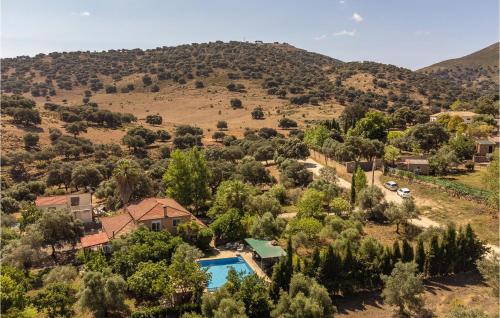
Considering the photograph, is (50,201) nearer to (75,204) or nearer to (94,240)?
(75,204)

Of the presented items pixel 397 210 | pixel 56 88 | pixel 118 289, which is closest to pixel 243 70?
pixel 56 88

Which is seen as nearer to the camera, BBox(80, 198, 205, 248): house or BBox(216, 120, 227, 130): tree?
BBox(80, 198, 205, 248): house

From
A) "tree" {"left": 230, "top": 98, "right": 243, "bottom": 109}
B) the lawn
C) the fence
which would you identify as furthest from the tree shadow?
"tree" {"left": 230, "top": 98, "right": 243, "bottom": 109}

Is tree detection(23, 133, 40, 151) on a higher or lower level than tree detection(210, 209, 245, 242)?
higher

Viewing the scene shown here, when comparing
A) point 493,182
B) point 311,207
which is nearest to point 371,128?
point 493,182

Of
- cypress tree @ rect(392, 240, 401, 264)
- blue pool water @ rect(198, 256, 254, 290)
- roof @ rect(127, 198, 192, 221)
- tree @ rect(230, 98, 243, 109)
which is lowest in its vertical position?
blue pool water @ rect(198, 256, 254, 290)

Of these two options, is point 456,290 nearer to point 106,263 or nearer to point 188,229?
point 188,229

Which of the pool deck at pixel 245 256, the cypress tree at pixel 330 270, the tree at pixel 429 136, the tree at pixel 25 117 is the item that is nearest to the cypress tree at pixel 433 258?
the cypress tree at pixel 330 270

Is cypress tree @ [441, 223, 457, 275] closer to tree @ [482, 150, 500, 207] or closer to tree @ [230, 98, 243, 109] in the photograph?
tree @ [482, 150, 500, 207]
